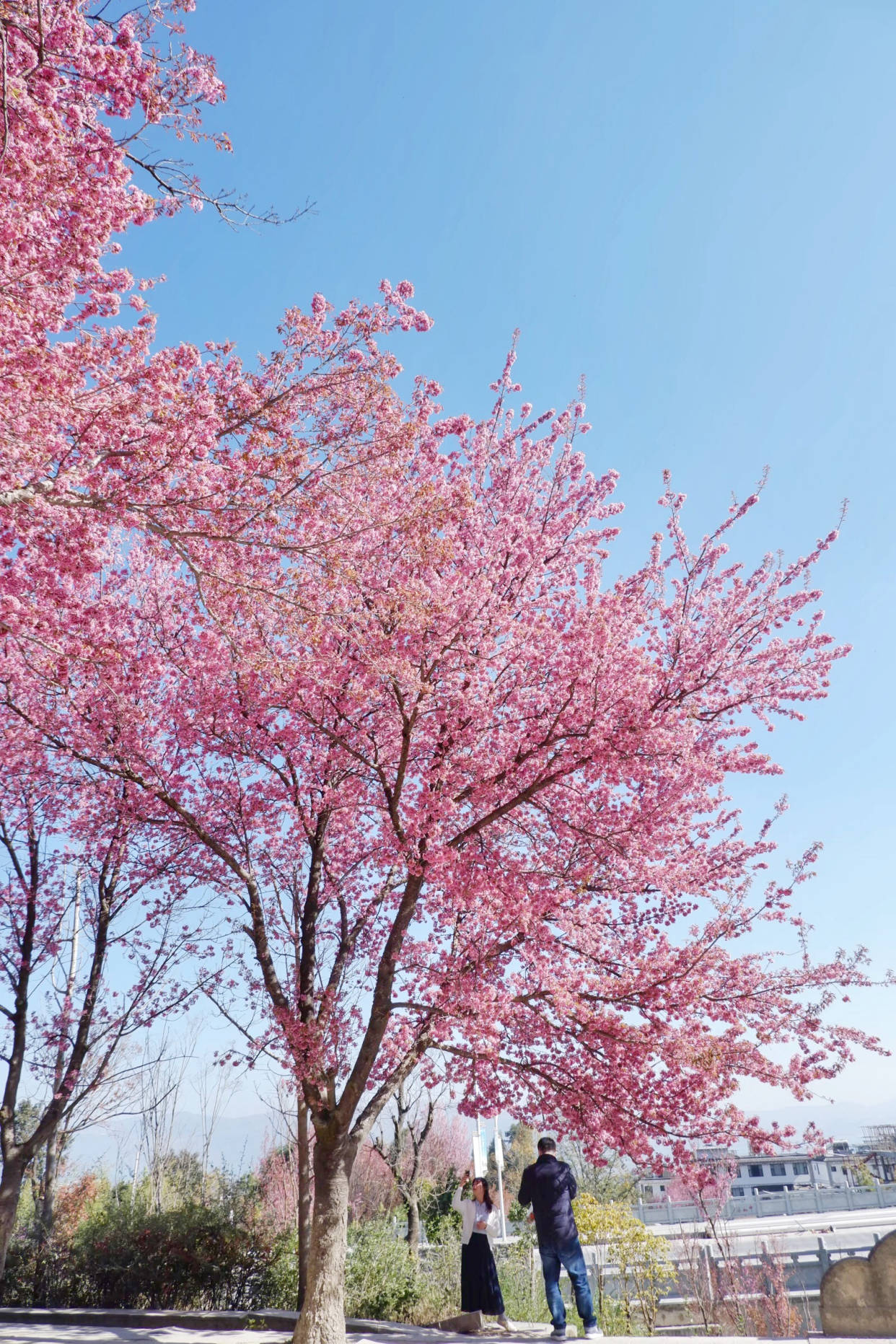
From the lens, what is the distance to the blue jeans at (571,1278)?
23.2ft

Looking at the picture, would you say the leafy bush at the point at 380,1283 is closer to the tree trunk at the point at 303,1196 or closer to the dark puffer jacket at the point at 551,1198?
the tree trunk at the point at 303,1196

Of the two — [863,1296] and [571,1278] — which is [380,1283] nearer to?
[571,1278]

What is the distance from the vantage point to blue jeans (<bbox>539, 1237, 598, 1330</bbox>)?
7.06m

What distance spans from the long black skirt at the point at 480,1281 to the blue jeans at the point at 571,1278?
142cm

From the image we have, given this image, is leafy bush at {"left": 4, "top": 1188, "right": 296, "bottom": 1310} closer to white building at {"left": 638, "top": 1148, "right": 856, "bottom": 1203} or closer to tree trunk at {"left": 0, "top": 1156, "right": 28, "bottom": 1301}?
tree trunk at {"left": 0, "top": 1156, "right": 28, "bottom": 1301}

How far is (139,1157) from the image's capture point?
18.0 m

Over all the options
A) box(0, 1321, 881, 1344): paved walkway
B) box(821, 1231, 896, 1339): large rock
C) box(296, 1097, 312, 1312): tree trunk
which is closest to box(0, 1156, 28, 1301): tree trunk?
box(0, 1321, 881, 1344): paved walkway

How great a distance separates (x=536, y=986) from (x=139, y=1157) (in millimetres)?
14746

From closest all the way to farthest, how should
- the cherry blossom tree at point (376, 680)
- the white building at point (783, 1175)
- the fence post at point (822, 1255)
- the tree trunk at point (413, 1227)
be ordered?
the cherry blossom tree at point (376, 680)
the fence post at point (822, 1255)
the tree trunk at point (413, 1227)
the white building at point (783, 1175)

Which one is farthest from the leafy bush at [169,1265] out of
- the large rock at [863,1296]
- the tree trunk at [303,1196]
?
the large rock at [863,1296]

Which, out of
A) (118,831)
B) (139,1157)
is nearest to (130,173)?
(118,831)

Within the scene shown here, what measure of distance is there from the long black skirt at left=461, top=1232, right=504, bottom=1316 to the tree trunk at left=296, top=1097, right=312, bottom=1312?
62.7 inches

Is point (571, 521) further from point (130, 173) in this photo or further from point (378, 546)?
point (130, 173)

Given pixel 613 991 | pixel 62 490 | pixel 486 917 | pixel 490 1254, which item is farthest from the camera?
pixel 490 1254
